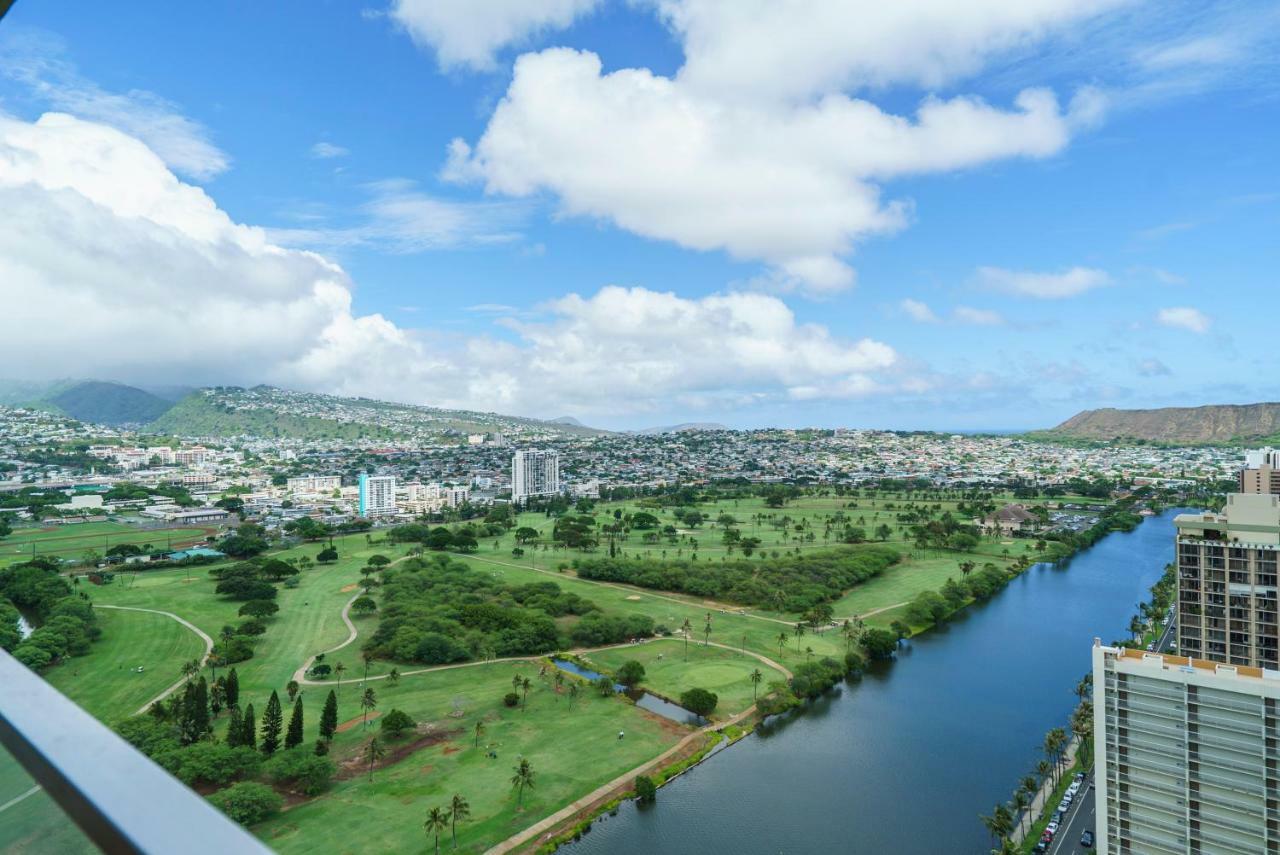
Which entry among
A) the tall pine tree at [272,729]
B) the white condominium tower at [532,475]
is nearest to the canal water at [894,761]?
the tall pine tree at [272,729]

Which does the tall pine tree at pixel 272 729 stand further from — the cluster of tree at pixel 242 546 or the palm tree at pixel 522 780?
the cluster of tree at pixel 242 546

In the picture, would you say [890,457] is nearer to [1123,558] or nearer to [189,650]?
[1123,558]

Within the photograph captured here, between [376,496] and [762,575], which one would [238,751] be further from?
[376,496]

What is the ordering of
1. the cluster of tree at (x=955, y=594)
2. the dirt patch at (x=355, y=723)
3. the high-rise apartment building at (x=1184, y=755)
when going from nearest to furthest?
the high-rise apartment building at (x=1184, y=755) → the dirt patch at (x=355, y=723) → the cluster of tree at (x=955, y=594)

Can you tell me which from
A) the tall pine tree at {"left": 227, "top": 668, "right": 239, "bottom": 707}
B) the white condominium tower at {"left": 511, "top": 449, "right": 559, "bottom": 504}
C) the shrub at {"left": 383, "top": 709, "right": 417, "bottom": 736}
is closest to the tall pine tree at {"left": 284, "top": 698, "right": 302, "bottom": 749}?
the shrub at {"left": 383, "top": 709, "right": 417, "bottom": 736}

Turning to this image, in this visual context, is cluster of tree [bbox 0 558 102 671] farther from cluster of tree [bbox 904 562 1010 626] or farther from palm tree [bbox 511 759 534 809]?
cluster of tree [bbox 904 562 1010 626]
